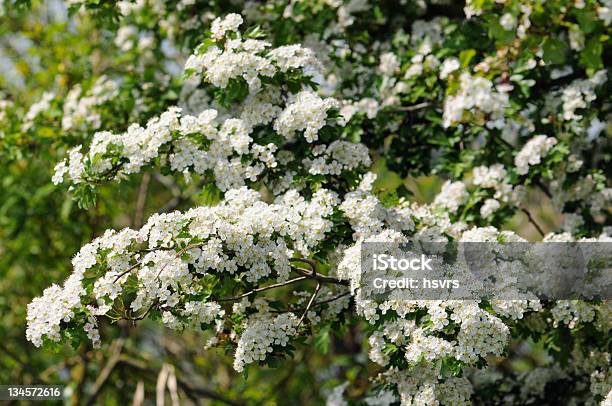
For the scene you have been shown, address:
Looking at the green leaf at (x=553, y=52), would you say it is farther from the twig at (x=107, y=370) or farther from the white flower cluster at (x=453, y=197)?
the twig at (x=107, y=370)

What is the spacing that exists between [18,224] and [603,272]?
11.9 feet

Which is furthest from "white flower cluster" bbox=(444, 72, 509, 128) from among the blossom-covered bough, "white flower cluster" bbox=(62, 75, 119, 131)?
"white flower cluster" bbox=(62, 75, 119, 131)

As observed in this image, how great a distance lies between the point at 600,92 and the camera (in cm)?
377

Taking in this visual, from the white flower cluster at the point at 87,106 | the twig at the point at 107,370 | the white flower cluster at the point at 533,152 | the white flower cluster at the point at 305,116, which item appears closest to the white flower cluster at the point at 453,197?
the white flower cluster at the point at 533,152

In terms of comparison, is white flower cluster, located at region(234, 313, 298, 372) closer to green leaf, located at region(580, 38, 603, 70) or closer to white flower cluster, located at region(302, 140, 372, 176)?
white flower cluster, located at region(302, 140, 372, 176)

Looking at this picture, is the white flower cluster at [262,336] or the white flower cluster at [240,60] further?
the white flower cluster at [240,60]

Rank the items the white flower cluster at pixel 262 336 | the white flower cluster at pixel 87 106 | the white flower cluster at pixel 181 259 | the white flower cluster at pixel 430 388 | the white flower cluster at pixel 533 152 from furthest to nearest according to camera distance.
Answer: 1. the white flower cluster at pixel 87 106
2. the white flower cluster at pixel 533 152
3. the white flower cluster at pixel 430 388
4. the white flower cluster at pixel 262 336
5. the white flower cluster at pixel 181 259

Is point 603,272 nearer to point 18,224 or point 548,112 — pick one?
point 548,112

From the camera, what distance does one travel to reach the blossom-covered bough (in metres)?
2.76

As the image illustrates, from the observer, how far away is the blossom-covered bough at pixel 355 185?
9.05 feet

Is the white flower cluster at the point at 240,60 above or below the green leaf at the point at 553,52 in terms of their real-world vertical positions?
below

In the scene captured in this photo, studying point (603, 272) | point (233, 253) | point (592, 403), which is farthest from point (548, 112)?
point (233, 253)

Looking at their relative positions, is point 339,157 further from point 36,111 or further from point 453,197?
point 36,111

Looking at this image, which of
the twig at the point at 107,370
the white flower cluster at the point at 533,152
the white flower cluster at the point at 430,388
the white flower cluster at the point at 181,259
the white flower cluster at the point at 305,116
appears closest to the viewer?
the white flower cluster at the point at 181,259
